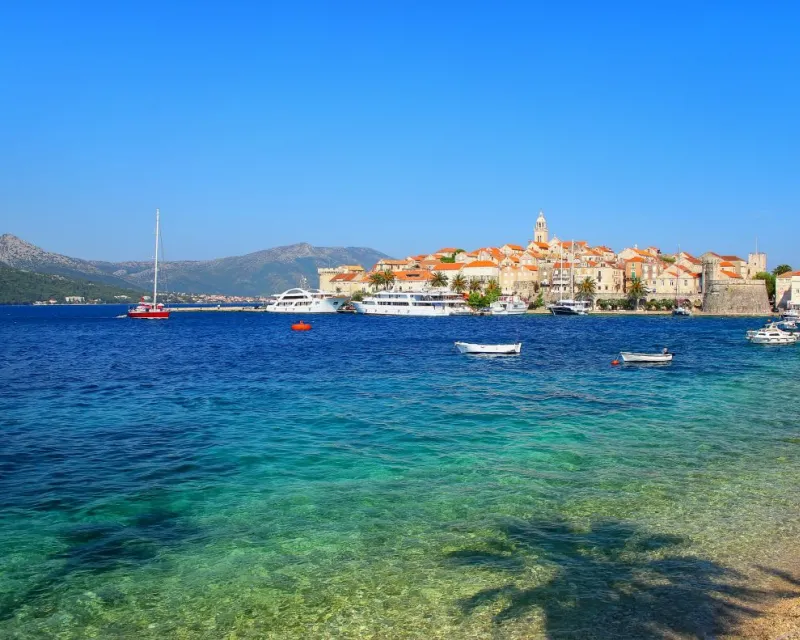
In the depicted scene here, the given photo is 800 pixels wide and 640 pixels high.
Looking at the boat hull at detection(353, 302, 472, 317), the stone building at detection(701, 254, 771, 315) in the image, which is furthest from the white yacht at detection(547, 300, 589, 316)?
the stone building at detection(701, 254, 771, 315)

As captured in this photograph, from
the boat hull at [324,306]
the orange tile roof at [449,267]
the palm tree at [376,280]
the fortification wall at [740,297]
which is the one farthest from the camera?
the palm tree at [376,280]

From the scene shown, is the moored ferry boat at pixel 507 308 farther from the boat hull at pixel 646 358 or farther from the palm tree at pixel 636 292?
the boat hull at pixel 646 358

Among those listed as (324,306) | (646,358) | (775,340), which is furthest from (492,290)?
(646,358)

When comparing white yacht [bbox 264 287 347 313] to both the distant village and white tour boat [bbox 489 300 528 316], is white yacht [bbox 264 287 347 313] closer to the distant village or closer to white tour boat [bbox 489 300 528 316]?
the distant village

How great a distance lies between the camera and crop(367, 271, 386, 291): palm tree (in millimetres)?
159000

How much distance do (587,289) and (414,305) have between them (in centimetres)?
3679

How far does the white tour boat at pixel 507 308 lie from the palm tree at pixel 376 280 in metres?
38.0

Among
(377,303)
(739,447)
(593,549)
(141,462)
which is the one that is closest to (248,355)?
(141,462)

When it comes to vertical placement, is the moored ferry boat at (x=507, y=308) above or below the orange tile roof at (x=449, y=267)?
below

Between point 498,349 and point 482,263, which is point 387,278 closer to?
point 482,263

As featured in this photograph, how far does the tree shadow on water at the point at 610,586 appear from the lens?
8.49 meters

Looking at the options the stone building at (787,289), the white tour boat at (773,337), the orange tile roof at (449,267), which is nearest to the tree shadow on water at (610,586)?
the white tour boat at (773,337)

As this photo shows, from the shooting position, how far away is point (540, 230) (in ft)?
634

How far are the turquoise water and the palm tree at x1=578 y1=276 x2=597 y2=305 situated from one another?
10778cm
